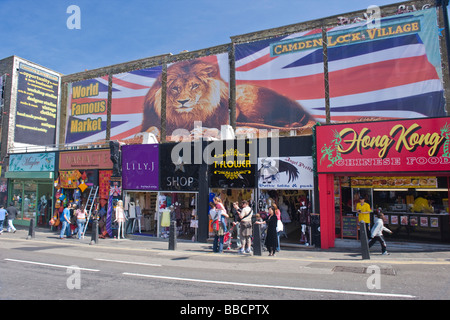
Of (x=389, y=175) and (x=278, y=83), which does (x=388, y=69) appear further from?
(x=389, y=175)

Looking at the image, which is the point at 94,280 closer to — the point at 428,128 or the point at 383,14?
the point at 428,128

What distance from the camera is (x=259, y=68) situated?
18453 mm

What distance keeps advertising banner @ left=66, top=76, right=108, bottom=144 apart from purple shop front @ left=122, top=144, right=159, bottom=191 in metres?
6.36

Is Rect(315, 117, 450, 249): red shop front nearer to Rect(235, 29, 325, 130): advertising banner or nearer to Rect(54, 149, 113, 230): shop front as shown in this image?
Rect(235, 29, 325, 130): advertising banner

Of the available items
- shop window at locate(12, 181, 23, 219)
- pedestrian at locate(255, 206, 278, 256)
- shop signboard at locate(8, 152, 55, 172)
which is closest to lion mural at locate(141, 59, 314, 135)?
shop signboard at locate(8, 152, 55, 172)

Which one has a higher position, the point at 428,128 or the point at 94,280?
the point at 428,128

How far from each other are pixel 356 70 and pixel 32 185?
2249 cm

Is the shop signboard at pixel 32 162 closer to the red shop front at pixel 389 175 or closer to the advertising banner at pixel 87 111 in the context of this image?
the advertising banner at pixel 87 111

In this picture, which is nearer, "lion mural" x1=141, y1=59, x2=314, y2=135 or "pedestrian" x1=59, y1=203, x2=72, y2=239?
"pedestrian" x1=59, y1=203, x2=72, y2=239

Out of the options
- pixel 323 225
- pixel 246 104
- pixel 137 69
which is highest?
pixel 137 69

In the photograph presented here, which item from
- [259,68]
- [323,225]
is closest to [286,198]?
[323,225]

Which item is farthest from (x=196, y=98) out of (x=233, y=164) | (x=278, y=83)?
(x=233, y=164)

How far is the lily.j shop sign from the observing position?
12023 millimetres
